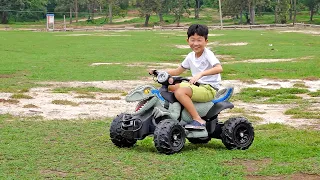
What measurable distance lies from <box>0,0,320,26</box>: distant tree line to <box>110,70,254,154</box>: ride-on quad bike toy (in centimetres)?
7752

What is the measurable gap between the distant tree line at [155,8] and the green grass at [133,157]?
252 ft

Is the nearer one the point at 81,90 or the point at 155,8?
the point at 81,90

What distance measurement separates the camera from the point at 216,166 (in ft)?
23.1

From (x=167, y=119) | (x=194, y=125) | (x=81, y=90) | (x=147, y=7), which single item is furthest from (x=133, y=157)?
(x=147, y=7)

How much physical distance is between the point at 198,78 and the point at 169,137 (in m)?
0.82

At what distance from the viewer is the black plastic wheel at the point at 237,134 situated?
8227 millimetres

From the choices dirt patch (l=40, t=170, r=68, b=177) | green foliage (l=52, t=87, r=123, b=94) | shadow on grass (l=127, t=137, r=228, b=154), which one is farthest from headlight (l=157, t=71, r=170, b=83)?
green foliage (l=52, t=87, r=123, b=94)

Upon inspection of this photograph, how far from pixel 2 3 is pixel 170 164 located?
83573 millimetres

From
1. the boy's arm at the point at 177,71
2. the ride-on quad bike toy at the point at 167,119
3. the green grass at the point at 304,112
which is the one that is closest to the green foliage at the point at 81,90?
the green grass at the point at 304,112

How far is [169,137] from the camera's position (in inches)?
302

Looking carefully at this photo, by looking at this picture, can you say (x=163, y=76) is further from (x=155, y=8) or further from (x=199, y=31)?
(x=155, y=8)

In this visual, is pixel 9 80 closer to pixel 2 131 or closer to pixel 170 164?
pixel 2 131

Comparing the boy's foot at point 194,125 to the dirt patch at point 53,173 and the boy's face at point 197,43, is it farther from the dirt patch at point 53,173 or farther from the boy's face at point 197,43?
the dirt patch at point 53,173

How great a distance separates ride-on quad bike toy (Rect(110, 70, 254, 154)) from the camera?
26.6 feet
